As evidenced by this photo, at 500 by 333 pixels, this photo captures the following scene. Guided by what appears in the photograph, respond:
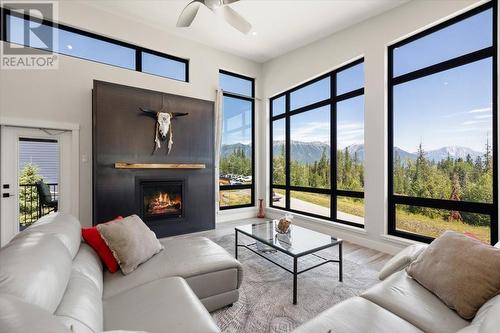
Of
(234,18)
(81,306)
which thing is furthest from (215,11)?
(81,306)

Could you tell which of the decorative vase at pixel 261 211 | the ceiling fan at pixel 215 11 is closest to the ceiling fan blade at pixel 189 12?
the ceiling fan at pixel 215 11

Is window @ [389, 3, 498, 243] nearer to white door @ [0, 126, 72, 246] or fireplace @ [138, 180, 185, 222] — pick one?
fireplace @ [138, 180, 185, 222]

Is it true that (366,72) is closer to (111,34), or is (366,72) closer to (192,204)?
(192,204)

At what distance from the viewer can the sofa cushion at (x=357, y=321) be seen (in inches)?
46.8

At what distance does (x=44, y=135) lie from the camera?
349 centimetres

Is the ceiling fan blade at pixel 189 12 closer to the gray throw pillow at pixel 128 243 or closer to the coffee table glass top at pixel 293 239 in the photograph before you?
the gray throw pillow at pixel 128 243

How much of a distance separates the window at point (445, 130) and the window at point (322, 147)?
1.91ft

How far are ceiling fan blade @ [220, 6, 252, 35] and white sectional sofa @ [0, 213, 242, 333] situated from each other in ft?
9.12

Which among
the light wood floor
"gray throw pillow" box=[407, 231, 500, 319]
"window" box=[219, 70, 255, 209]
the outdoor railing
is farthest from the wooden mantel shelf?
"gray throw pillow" box=[407, 231, 500, 319]

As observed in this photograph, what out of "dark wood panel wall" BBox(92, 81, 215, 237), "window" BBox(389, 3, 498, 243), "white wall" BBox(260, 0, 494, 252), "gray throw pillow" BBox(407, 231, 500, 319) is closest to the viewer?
"gray throw pillow" BBox(407, 231, 500, 319)

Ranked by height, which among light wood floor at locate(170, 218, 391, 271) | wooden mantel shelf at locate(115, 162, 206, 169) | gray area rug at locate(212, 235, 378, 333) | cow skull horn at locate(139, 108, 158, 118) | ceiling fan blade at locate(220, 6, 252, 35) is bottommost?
light wood floor at locate(170, 218, 391, 271)

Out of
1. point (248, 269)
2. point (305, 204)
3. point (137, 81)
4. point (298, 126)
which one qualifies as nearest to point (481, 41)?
point (298, 126)

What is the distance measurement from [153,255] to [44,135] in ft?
9.55

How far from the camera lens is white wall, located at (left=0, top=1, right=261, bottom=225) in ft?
10.8
